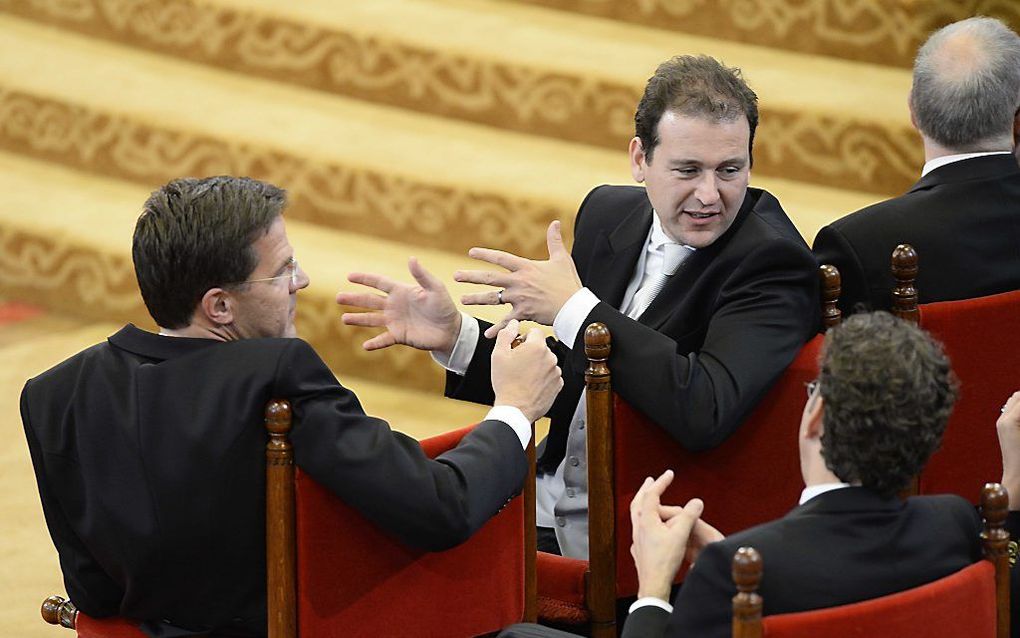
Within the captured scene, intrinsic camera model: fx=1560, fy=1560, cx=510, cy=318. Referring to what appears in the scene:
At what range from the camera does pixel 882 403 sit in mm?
1894

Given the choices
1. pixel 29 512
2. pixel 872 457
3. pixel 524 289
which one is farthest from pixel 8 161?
pixel 872 457

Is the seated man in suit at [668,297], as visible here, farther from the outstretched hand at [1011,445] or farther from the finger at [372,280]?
the outstretched hand at [1011,445]

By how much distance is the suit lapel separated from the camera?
2.98 metres

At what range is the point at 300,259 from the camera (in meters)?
5.32

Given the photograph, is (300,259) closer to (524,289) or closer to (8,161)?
(8,161)

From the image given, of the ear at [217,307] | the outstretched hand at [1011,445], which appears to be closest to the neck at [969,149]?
the outstretched hand at [1011,445]

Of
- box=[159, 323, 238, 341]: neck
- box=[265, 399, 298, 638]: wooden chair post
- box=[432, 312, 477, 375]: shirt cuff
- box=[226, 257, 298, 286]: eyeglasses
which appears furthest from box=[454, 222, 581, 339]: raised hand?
box=[265, 399, 298, 638]: wooden chair post

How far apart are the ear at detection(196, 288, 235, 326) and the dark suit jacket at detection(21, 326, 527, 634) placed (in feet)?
0.16

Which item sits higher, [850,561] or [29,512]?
[850,561]

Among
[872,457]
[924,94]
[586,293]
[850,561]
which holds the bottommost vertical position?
[850,561]

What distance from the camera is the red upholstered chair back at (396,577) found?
224cm

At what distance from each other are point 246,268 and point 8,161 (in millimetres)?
4119

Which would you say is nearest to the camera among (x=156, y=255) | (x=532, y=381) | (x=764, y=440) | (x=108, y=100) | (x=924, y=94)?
(x=156, y=255)

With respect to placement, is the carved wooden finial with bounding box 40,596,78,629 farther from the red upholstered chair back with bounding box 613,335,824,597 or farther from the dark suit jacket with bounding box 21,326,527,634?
the red upholstered chair back with bounding box 613,335,824,597
